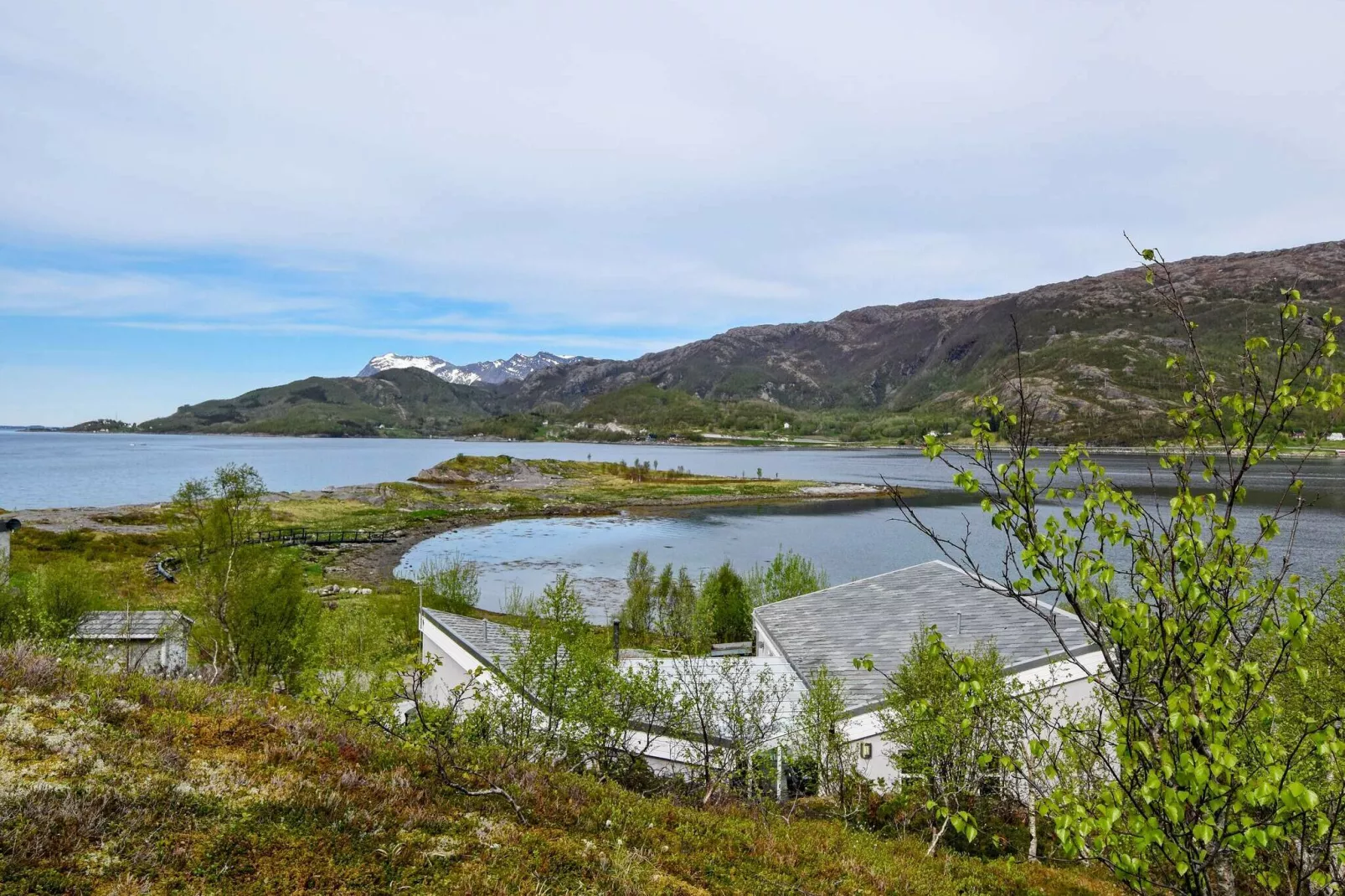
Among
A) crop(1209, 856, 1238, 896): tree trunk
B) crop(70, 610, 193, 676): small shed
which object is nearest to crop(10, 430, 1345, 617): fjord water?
crop(70, 610, 193, 676): small shed

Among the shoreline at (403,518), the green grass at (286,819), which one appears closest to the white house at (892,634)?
the green grass at (286,819)

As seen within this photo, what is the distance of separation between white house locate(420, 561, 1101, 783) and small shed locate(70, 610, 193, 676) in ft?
30.7

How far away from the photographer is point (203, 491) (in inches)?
1241

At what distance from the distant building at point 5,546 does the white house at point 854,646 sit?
16.7 metres

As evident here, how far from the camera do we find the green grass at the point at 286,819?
19.3ft

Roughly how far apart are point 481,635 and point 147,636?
13435mm

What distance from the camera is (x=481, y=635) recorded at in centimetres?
2541

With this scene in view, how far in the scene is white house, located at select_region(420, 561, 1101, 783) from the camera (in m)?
20.4

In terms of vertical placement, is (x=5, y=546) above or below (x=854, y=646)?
above

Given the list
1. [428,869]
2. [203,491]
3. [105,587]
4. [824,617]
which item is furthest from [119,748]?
[105,587]

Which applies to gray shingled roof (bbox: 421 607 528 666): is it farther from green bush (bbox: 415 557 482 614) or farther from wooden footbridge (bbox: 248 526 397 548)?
wooden footbridge (bbox: 248 526 397 548)

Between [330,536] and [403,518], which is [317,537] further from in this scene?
[403,518]

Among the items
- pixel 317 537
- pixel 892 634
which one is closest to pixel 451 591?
pixel 892 634

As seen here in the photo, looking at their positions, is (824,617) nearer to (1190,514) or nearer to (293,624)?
(293,624)
